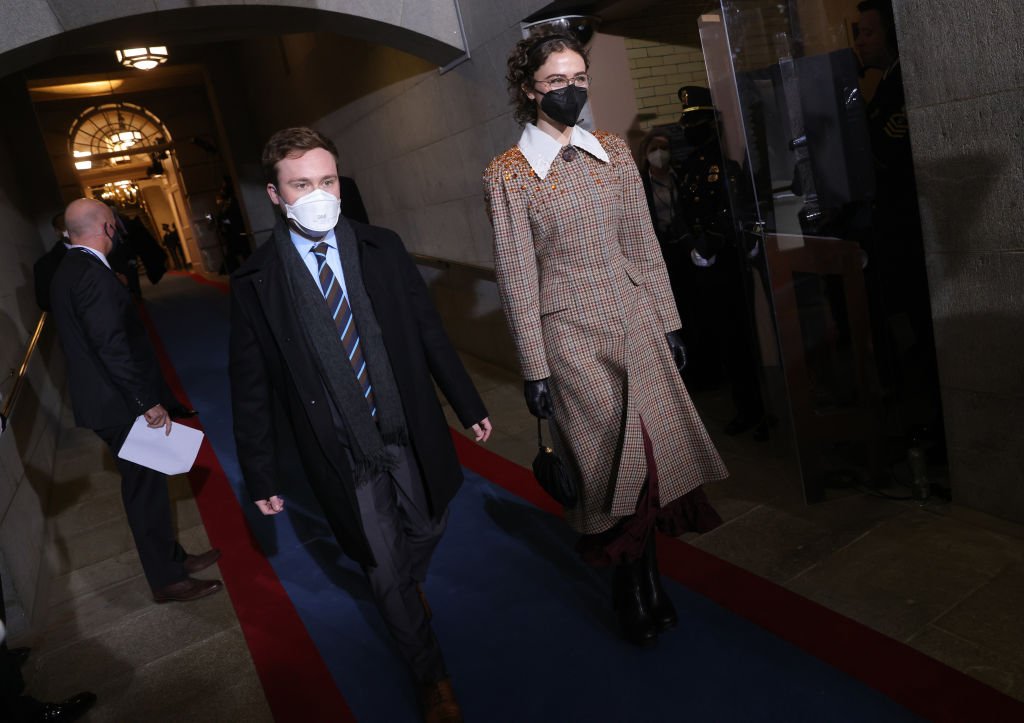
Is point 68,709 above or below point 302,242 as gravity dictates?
below

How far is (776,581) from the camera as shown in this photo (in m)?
2.61

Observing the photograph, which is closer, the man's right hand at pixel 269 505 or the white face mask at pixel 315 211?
the white face mask at pixel 315 211

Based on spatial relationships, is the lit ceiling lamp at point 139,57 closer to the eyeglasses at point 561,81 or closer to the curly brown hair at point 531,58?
the curly brown hair at point 531,58

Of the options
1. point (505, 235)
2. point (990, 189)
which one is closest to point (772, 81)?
point (990, 189)

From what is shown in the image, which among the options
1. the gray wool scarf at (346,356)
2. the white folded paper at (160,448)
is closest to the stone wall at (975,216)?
the gray wool scarf at (346,356)

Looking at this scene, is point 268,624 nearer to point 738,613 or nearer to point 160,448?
point 160,448

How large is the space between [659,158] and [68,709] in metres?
3.76

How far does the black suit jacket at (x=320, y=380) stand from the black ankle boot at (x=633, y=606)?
0.64 m

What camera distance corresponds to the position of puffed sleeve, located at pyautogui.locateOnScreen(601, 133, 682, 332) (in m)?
2.29

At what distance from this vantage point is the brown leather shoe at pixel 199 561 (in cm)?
351

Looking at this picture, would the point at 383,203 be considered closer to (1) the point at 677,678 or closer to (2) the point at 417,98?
(2) the point at 417,98

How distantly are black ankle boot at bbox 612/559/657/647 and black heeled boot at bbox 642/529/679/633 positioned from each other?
0.06 feet

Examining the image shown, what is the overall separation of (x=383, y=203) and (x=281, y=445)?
563 centimetres

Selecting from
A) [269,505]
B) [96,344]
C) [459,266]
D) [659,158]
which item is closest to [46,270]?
[96,344]
